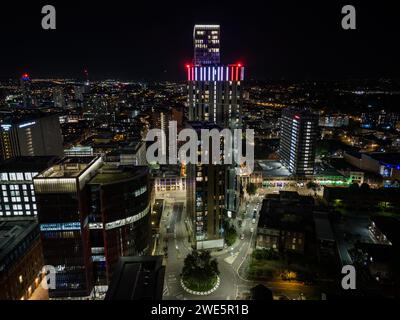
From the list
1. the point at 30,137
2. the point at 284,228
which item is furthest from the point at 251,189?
the point at 30,137

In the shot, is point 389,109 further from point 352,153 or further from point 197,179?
point 197,179

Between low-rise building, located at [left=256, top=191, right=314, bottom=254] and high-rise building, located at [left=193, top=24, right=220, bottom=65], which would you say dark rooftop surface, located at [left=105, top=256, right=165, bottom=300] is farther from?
high-rise building, located at [left=193, top=24, right=220, bottom=65]

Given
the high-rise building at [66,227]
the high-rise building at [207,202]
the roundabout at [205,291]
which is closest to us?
the high-rise building at [66,227]

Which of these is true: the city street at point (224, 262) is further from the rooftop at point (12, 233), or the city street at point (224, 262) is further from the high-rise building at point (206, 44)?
the high-rise building at point (206, 44)

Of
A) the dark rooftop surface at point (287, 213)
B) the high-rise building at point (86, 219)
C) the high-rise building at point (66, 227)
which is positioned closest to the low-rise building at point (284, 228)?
the dark rooftop surface at point (287, 213)

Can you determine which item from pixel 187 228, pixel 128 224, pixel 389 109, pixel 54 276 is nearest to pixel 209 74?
pixel 187 228
